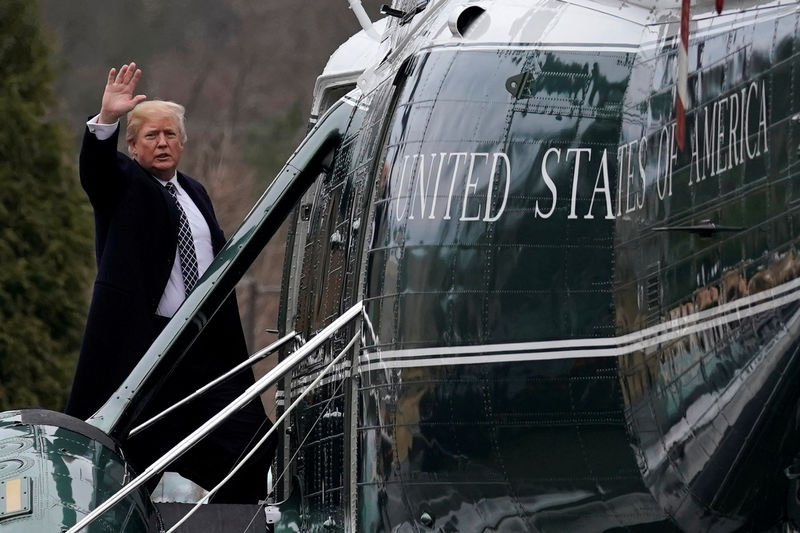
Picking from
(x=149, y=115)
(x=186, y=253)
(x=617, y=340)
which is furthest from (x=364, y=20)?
(x=617, y=340)

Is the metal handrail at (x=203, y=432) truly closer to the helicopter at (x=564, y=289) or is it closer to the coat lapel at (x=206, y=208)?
the helicopter at (x=564, y=289)

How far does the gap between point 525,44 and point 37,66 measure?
9.42 m

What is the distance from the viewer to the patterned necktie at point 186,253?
6762 millimetres

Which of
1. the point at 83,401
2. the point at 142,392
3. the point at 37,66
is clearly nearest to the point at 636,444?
the point at 142,392

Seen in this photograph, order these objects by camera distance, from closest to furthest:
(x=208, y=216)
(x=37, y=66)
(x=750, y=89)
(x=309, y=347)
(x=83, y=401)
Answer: (x=750, y=89) < (x=309, y=347) < (x=83, y=401) < (x=208, y=216) < (x=37, y=66)

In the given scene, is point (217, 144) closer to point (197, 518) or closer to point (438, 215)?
point (197, 518)

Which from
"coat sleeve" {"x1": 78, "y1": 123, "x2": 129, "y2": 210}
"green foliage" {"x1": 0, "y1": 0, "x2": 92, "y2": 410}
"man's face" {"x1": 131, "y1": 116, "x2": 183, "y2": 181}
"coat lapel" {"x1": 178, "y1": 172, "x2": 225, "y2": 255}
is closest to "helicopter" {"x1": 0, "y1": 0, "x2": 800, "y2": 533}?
"coat sleeve" {"x1": 78, "y1": 123, "x2": 129, "y2": 210}

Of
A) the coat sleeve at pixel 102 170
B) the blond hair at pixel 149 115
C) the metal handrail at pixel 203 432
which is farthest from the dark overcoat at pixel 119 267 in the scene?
the metal handrail at pixel 203 432

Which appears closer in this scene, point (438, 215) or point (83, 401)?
point (438, 215)

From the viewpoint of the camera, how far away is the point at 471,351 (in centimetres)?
459

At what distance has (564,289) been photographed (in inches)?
176

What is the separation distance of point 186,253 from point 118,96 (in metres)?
0.80

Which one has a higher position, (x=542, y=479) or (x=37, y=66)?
(x=37, y=66)

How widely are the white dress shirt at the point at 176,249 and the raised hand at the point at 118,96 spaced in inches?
2.1
